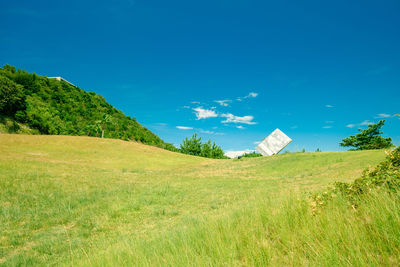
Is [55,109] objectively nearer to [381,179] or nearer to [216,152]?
[216,152]

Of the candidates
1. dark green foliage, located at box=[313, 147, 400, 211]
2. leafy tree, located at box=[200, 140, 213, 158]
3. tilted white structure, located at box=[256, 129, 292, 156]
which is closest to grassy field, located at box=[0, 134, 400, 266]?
dark green foliage, located at box=[313, 147, 400, 211]

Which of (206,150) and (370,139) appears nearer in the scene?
(370,139)

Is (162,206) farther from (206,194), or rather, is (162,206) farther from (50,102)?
(50,102)

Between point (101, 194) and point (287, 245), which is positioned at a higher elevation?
point (287, 245)

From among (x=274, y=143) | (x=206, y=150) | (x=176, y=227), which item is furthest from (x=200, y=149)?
(x=176, y=227)

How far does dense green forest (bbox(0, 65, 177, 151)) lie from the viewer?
36281 millimetres

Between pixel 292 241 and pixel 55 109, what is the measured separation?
199ft

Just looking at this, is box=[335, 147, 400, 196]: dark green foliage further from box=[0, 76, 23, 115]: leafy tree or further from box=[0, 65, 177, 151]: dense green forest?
box=[0, 76, 23, 115]: leafy tree

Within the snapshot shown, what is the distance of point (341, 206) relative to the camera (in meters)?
2.59

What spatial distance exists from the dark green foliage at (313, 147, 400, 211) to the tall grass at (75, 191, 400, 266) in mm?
157

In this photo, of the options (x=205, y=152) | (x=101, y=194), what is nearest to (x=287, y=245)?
(x=101, y=194)

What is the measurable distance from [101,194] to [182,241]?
8394 millimetres

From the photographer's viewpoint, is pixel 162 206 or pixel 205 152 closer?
pixel 162 206

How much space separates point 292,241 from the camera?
7.41ft
